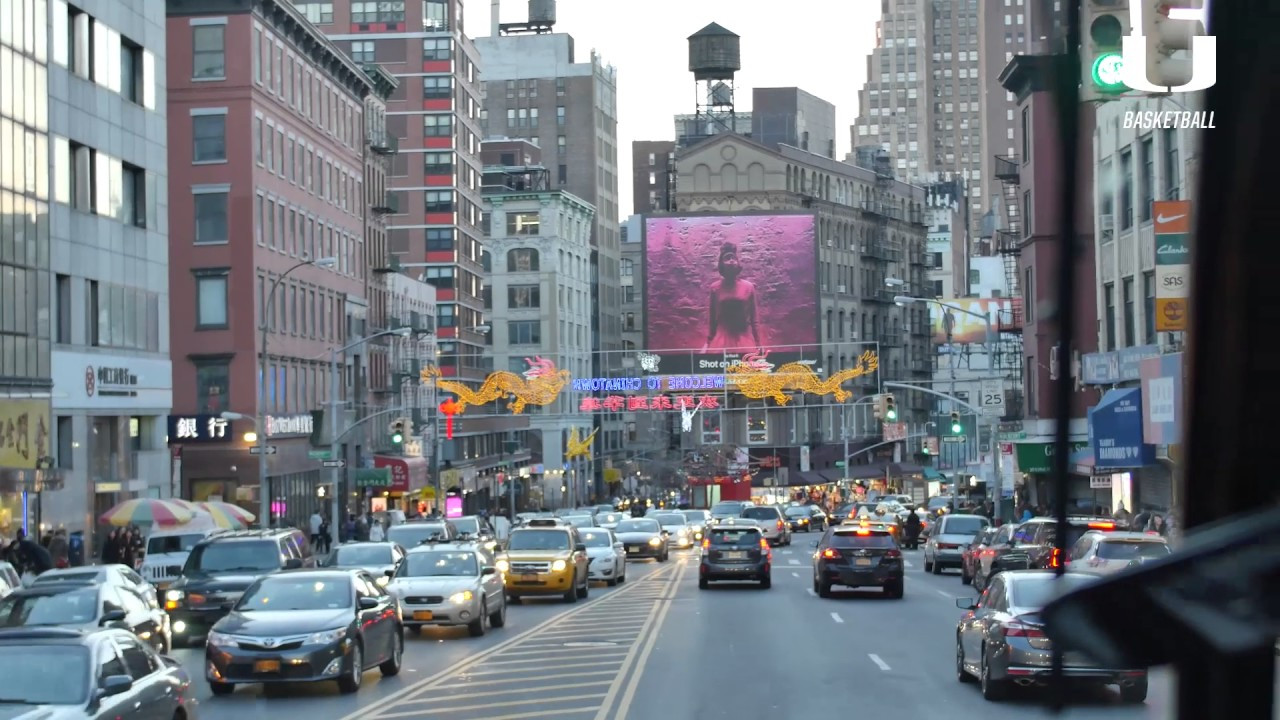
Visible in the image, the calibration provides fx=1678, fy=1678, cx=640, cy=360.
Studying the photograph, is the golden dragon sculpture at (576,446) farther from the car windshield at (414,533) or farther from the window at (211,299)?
the car windshield at (414,533)

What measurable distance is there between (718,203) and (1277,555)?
125 meters

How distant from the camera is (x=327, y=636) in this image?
800 inches

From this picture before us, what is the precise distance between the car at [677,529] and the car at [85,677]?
165 ft

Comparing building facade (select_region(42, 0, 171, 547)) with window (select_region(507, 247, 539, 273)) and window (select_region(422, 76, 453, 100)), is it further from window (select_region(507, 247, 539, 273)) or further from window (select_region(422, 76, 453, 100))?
window (select_region(507, 247, 539, 273))

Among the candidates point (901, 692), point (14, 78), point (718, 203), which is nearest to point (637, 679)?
point (901, 692)

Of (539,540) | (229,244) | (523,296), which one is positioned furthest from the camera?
(523,296)

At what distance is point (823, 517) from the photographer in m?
84.8

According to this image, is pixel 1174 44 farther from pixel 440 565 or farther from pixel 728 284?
pixel 728 284

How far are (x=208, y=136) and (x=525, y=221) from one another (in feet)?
213

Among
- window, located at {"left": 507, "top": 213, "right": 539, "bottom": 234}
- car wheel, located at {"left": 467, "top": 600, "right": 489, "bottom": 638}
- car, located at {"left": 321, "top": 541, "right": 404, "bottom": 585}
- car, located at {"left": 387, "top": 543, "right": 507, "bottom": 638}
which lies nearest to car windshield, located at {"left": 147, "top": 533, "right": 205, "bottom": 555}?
car, located at {"left": 321, "top": 541, "right": 404, "bottom": 585}

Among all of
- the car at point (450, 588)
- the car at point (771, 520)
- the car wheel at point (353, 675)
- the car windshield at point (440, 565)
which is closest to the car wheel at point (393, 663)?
the car wheel at point (353, 675)

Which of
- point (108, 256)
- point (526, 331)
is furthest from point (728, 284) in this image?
point (108, 256)

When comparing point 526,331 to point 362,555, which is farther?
point 526,331

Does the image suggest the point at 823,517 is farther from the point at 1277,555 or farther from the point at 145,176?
the point at 1277,555
